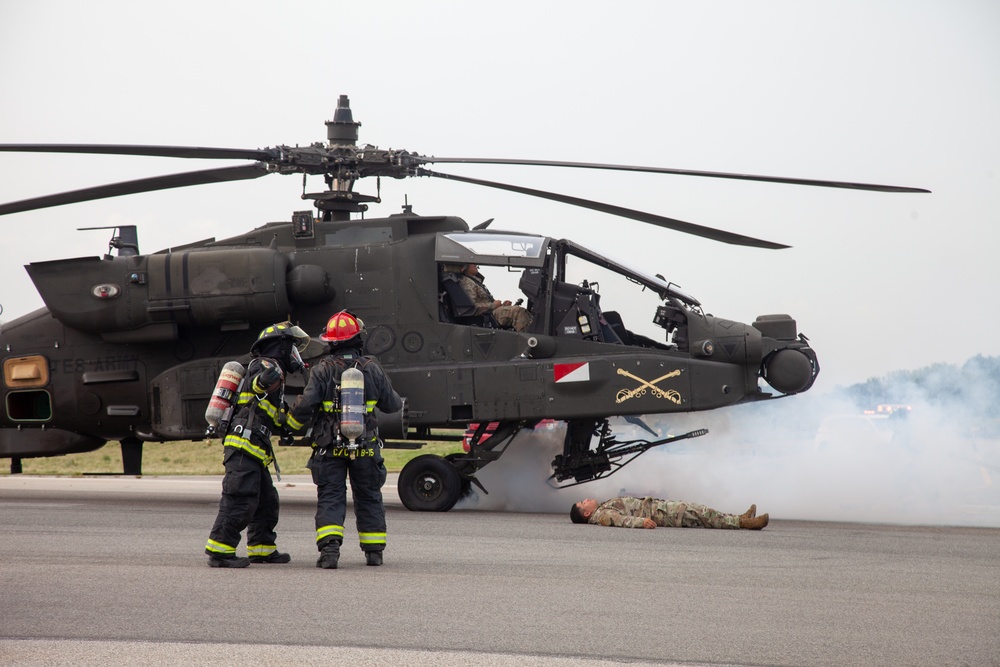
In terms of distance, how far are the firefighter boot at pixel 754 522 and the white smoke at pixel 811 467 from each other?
6.45 feet

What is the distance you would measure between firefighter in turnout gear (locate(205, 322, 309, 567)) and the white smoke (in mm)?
5309

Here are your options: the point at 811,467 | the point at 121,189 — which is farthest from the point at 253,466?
the point at 811,467

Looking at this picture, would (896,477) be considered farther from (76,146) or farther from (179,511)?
(76,146)

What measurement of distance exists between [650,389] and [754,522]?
87.4 inches

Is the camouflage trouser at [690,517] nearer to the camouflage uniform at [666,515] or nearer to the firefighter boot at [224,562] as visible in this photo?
the camouflage uniform at [666,515]

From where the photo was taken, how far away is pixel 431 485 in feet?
41.1

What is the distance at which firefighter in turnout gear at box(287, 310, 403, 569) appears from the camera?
7832mm

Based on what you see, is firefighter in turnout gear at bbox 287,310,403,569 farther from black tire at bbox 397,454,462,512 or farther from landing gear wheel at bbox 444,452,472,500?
landing gear wheel at bbox 444,452,472,500

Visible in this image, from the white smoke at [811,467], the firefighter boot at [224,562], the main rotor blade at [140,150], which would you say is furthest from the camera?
the white smoke at [811,467]

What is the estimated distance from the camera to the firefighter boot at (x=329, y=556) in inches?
298

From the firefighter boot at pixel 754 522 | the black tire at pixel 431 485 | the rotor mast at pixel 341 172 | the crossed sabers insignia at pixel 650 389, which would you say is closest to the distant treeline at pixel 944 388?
the crossed sabers insignia at pixel 650 389

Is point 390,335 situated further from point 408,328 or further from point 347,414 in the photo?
point 347,414

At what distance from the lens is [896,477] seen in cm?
1273

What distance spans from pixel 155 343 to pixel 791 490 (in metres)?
7.98
